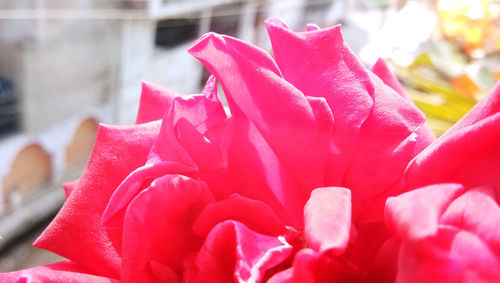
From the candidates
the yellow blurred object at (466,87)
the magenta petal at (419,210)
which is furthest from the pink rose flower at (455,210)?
the yellow blurred object at (466,87)

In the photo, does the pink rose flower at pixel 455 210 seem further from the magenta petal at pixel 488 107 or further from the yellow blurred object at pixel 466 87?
the yellow blurred object at pixel 466 87

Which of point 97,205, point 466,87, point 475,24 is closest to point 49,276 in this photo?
point 97,205

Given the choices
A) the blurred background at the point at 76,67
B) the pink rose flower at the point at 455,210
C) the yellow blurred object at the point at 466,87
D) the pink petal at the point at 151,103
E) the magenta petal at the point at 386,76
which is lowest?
the blurred background at the point at 76,67

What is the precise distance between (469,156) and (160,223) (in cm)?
7

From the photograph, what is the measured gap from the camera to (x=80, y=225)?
0.13 metres

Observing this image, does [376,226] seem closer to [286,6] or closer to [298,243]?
[298,243]

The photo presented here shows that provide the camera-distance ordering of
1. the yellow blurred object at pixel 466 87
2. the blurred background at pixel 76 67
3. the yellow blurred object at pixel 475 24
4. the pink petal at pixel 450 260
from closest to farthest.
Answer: the pink petal at pixel 450 260 < the yellow blurred object at pixel 466 87 < the yellow blurred object at pixel 475 24 < the blurred background at pixel 76 67

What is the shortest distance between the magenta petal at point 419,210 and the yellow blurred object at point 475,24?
42 cm

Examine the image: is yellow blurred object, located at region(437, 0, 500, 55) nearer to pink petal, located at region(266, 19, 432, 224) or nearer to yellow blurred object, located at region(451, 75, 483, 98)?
yellow blurred object, located at region(451, 75, 483, 98)

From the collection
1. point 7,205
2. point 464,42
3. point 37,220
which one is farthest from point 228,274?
point 37,220

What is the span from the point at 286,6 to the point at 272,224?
92 cm

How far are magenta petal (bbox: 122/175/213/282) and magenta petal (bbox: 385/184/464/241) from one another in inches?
1.9

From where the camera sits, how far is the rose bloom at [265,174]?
0.11m

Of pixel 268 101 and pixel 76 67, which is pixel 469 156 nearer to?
pixel 268 101
